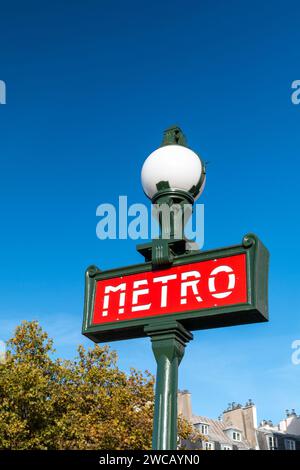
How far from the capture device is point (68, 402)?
25.7 metres

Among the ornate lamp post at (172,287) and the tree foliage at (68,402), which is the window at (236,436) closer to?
the tree foliage at (68,402)

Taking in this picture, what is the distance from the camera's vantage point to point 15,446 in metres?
22.7

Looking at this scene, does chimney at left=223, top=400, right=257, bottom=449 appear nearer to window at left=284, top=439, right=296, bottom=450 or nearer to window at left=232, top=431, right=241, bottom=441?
window at left=232, top=431, right=241, bottom=441

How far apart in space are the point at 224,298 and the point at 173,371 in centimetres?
65

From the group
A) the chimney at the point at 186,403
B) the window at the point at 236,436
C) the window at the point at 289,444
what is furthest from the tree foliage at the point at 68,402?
the window at the point at 289,444

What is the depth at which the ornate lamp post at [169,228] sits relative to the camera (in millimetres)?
4047

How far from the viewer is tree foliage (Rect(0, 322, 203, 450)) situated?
76.1ft

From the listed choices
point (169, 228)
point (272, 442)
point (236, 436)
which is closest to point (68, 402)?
point (169, 228)

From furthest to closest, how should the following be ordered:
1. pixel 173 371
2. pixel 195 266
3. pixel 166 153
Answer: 1. pixel 166 153
2. pixel 195 266
3. pixel 173 371

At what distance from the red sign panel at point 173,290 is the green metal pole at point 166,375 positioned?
6.0 inches

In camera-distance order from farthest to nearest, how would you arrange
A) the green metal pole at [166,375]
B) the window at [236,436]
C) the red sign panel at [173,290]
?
the window at [236,436] < the red sign panel at [173,290] < the green metal pole at [166,375]

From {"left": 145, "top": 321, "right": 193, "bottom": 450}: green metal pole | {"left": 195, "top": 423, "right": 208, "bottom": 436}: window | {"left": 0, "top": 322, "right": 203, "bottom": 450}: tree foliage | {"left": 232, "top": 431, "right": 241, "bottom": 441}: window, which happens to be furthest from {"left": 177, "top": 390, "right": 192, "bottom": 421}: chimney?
{"left": 145, "top": 321, "right": 193, "bottom": 450}: green metal pole
